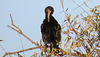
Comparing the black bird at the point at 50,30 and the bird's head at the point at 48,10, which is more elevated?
the bird's head at the point at 48,10

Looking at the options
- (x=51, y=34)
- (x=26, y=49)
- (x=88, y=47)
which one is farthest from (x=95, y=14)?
(x=26, y=49)

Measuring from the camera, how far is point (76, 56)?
3512 millimetres

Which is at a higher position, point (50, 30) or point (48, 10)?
point (48, 10)

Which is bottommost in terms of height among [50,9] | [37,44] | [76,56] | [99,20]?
[76,56]

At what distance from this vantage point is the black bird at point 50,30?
4.01 m

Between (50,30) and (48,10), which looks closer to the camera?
(50,30)

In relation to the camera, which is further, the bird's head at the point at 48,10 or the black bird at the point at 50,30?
the bird's head at the point at 48,10

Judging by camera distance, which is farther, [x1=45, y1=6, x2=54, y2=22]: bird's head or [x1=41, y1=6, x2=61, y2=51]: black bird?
[x1=45, y1=6, x2=54, y2=22]: bird's head

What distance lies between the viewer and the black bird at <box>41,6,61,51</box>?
13.2 feet

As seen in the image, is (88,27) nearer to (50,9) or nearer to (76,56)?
(76,56)

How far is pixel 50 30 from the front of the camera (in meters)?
4.06

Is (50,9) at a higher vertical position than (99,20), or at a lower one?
higher

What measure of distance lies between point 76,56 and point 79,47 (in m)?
0.43

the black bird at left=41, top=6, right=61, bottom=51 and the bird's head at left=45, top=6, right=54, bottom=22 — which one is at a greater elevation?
the bird's head at left=45, top=6, right=54, bottom=22
